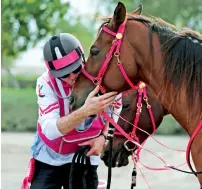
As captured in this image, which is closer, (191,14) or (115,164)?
(115,164)

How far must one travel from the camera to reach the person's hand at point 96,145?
14.4ft

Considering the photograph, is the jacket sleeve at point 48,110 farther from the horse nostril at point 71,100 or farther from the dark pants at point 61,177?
the dark pants at point 61,177

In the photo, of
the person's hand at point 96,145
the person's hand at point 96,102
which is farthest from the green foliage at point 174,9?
the person's hand at point 96,102

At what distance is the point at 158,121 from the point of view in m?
5.06

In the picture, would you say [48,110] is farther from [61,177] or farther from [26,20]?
[26,20]

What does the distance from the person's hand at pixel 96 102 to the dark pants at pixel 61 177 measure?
2.76 feet

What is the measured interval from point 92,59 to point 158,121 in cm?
142

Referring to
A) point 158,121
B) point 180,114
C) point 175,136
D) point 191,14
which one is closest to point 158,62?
point 180,114

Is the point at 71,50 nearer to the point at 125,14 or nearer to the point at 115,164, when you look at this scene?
the point at 125,14

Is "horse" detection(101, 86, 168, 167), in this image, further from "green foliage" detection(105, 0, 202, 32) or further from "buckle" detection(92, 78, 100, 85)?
"green foliage" detection(105, 0, 202, 32)

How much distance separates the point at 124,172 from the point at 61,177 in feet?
24.3

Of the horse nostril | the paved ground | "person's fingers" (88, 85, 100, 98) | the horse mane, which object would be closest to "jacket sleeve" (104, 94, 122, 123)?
the horse nostril

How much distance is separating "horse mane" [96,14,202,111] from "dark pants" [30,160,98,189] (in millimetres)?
1254

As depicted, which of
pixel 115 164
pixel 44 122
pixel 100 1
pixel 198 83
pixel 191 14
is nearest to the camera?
pixel 198 83
